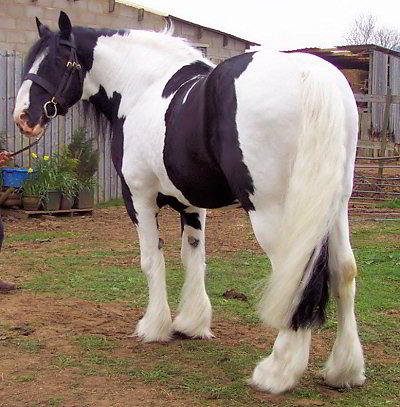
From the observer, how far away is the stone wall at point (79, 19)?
508 inches

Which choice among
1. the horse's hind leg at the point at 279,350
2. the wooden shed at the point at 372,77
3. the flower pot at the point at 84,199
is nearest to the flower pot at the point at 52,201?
the flower pot at the point at 84,199

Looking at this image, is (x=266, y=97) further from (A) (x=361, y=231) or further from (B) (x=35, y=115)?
(A) (x=361, y=231)

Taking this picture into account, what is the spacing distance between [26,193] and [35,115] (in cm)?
541

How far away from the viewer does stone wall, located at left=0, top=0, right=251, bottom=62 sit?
1291 centimetres

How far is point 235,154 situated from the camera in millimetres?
3389

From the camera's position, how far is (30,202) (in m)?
9.73

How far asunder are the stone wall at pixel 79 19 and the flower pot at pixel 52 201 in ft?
9.30

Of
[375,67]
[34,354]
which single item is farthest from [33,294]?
[375,67]

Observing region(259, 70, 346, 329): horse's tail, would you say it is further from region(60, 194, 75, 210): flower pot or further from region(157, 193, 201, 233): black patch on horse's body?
region(60, 194, 75, 210): flower pot

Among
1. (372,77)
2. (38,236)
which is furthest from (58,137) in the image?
(372,77)

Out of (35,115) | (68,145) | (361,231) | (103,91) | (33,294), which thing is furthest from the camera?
(68,145)

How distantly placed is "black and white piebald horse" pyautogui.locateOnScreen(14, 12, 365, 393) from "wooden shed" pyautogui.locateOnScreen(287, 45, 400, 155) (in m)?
14.7

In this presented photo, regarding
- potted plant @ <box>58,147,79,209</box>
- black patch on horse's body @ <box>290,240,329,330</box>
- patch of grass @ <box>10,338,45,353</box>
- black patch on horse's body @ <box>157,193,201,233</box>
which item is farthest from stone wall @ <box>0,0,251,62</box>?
black patch on horse's body @ <box>290,240,329,330</box>

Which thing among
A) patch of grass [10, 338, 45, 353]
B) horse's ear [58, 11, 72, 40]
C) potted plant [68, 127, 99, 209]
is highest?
horse's ear [58, 11, 72, 40]
